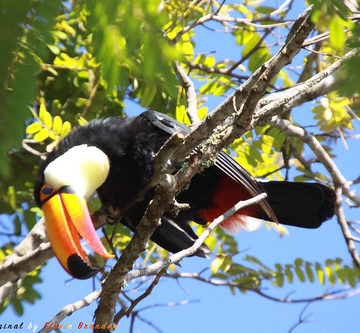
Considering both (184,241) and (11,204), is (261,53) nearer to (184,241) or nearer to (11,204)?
(184,241)

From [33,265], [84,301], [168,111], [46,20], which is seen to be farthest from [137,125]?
[46,20]

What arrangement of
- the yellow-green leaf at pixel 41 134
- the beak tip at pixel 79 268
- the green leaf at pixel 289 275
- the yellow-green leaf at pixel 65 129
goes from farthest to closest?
the green leaf at pixel 289 275 < the yellow-green leaf at pixel 65 129 < the yellow-green leaf at pixel 41 134 < the beak tip at pixel 79 268

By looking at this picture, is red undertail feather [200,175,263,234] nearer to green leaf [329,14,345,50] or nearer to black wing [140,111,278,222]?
black wing [140,111,278,222]

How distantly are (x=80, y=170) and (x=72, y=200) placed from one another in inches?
11.4

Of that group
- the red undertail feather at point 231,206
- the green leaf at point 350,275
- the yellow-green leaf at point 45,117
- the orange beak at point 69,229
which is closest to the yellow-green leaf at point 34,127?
the yellow-green leaf at point 45,117

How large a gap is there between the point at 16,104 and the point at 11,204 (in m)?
3.11

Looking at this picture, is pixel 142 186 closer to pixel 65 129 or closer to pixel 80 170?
pixel 80 170

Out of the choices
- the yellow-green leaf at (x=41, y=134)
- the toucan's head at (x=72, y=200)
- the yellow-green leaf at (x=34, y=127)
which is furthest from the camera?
the yellow-green leaf at (x=41, y=134)

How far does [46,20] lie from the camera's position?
1227 millimetres

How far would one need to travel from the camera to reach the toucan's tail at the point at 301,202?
13.0ft

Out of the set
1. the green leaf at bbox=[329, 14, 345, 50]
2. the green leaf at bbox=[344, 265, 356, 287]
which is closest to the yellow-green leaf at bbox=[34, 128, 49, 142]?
the green leaf at bbox=[344, 265, 356, 287]

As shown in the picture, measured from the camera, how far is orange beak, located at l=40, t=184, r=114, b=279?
3.05 metres

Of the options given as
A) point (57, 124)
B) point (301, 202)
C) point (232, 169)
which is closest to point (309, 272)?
point (301, 202)

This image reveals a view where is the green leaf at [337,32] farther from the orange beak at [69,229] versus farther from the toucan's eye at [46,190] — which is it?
A: the toucan's eye at [46,190]
